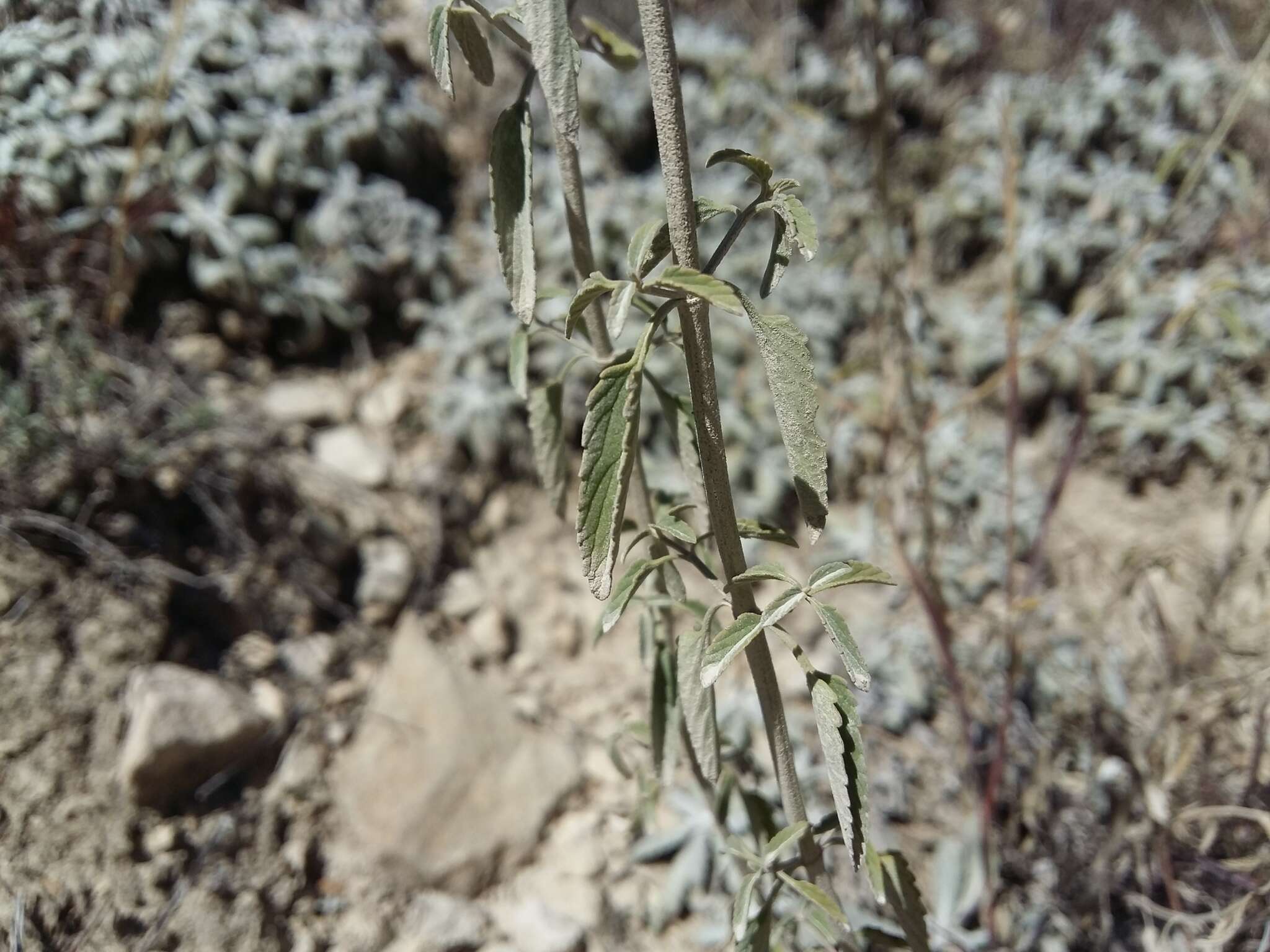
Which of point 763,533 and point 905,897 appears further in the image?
point 905,897

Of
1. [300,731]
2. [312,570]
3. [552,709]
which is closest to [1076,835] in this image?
[552,709]

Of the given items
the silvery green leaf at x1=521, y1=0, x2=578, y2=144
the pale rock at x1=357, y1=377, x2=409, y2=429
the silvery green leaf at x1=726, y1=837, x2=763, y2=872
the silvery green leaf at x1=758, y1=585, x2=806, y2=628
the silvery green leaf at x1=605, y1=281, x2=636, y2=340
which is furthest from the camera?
the pale rock at x1=357, y1=377, x2=409, y2=429

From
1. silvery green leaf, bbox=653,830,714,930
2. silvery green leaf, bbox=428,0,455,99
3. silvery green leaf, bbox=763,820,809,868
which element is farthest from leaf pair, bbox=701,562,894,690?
silvery green leaf, bbox=653,830,714,930

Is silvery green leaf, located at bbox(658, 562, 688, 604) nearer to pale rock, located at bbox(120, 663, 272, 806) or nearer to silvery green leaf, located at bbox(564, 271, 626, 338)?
silvery green leaf, located at bbox(564, 271, 626, 338)

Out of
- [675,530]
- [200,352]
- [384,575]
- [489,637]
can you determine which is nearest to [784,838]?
[675,530]

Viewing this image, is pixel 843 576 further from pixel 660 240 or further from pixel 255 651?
pixel 255 651

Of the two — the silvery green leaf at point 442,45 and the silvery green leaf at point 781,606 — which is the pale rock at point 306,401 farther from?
the silvery green leaf at point 781,606
